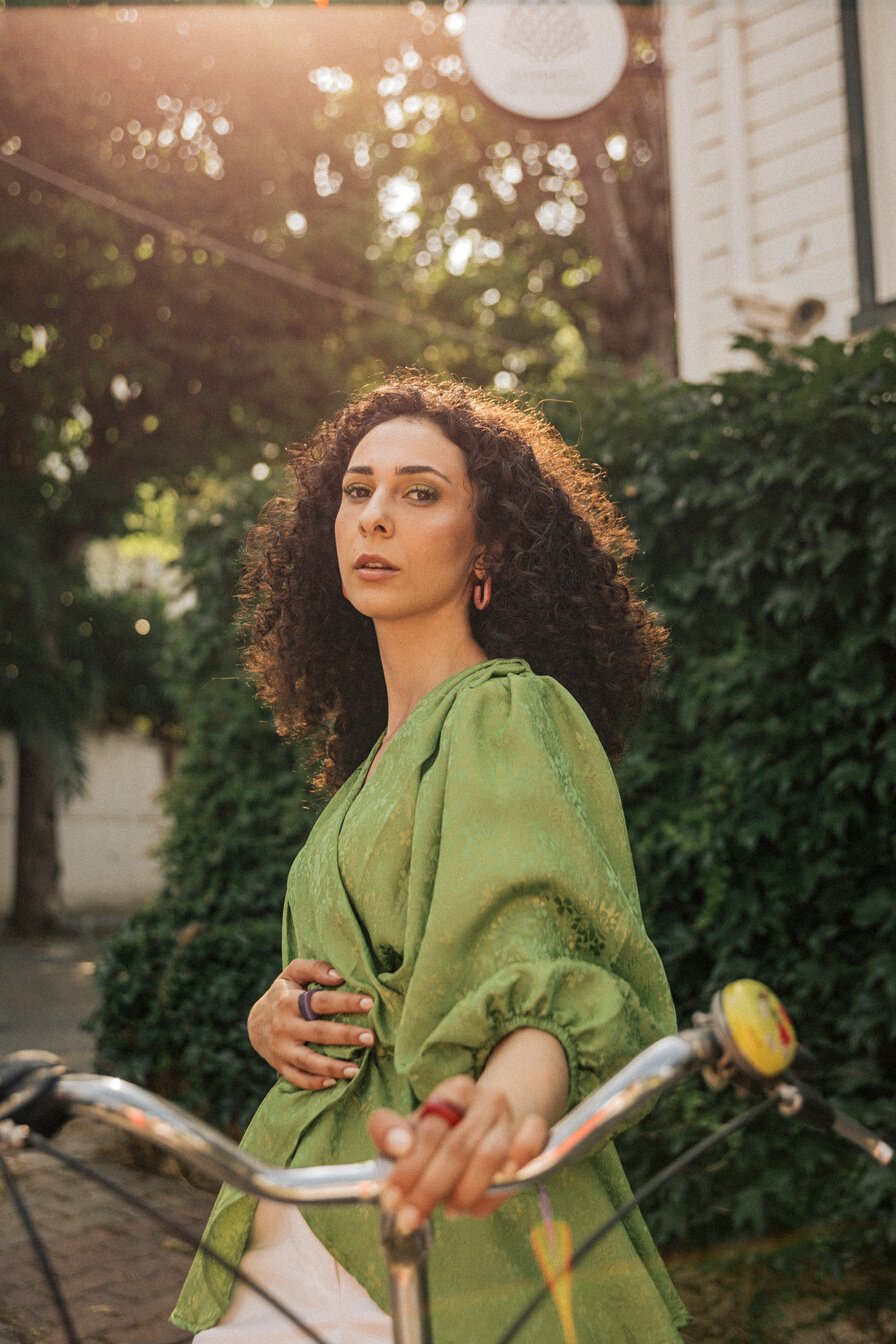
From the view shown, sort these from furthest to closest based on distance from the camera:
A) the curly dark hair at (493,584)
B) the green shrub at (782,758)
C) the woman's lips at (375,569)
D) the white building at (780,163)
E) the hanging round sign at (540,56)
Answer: the hanging round sign at (540,56)
the white building at (780,163)
the green shrub at (782,758)
the curly dark hair at (493,584)
the woman's lips at (375,569)

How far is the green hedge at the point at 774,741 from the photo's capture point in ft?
11.9

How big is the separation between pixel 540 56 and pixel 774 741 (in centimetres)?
465

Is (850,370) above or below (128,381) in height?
below

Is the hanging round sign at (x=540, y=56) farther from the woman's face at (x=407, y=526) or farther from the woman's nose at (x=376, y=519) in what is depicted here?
the woman's nose at (x=376, y=519)

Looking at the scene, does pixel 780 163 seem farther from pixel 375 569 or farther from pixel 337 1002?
pixel 337 1002

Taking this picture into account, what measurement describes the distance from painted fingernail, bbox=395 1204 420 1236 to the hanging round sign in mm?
6744

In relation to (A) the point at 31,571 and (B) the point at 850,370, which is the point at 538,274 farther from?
(B) the point at 850,370

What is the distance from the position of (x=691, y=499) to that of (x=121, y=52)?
11.5 m

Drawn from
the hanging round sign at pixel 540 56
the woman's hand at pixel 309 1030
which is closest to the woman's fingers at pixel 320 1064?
the woman's hand at pixel 309 1030

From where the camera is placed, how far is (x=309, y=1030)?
1.68 metres

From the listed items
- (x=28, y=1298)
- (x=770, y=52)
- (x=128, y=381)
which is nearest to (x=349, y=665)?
(x=28, y=1298)

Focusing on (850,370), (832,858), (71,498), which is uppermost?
(71,498)

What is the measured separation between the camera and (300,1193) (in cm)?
108

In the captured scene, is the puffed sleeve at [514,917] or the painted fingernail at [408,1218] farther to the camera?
the puffed sleeve at [514,917]
